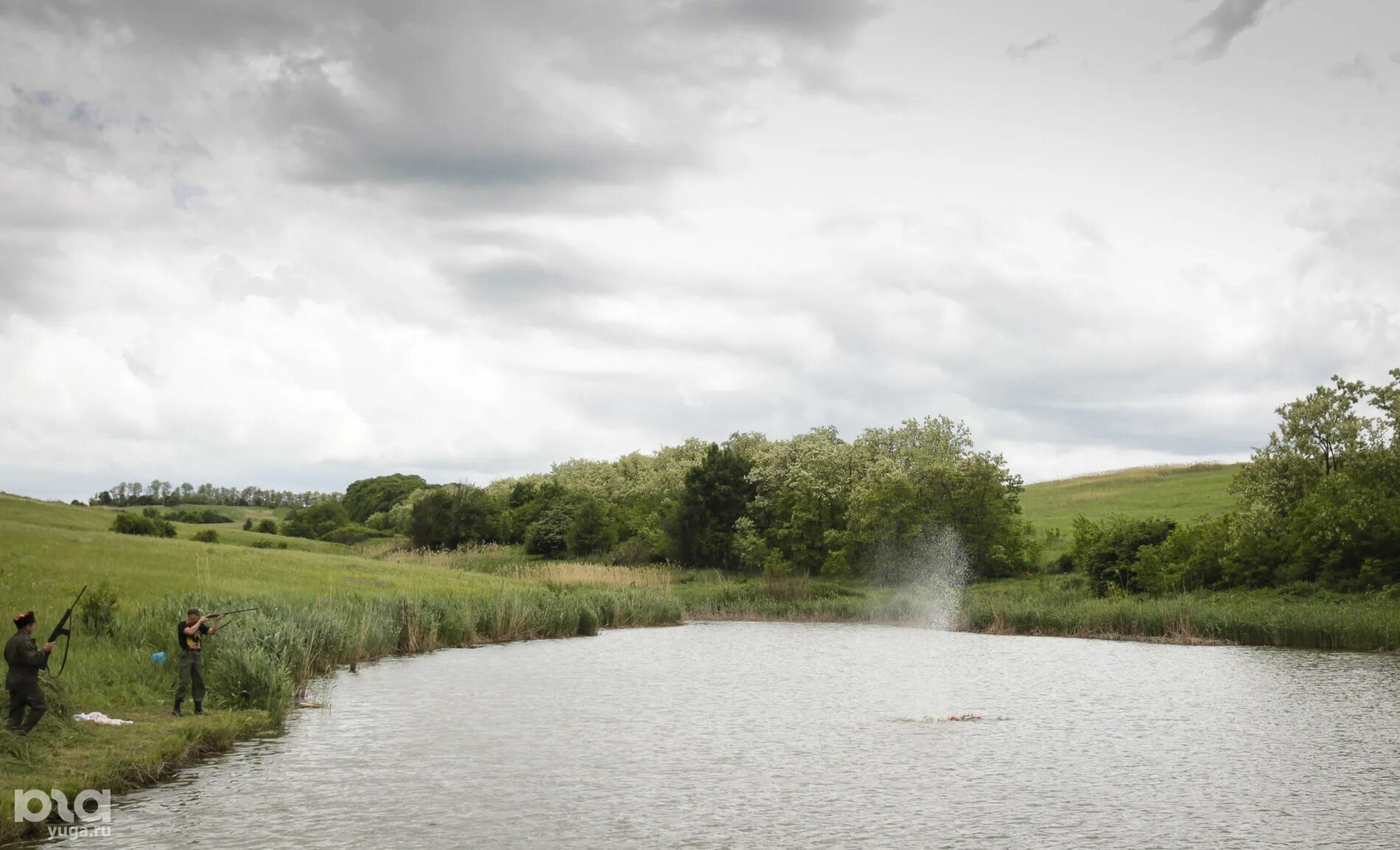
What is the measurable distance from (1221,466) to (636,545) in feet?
198

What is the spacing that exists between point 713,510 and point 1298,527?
167ft

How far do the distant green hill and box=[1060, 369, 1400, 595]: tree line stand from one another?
37.9 ft

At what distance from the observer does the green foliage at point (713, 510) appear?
91.2m

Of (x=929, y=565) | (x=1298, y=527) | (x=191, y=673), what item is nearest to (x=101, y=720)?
(x=191, y=673)

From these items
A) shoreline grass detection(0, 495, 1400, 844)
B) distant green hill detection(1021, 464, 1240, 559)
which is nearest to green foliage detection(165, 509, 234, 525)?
shoreline grass detection(0, 495, 1400, 844)

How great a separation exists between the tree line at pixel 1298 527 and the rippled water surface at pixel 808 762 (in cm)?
1353

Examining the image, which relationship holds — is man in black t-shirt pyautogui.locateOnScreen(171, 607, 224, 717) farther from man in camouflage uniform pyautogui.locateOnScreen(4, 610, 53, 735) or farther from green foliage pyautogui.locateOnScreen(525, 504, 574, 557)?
green foliage pyautogui.locateOnScreen(525, 504, 574, 557)

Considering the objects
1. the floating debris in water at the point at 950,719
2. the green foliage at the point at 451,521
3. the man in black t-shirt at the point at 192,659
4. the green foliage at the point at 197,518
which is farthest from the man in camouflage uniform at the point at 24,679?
the green foliage at the point at 197,518

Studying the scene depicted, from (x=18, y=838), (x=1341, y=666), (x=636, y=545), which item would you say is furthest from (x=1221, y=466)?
(x=18, y=838)

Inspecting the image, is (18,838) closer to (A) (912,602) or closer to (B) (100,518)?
(A) (912,602)

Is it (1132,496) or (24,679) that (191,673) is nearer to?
(24,679)

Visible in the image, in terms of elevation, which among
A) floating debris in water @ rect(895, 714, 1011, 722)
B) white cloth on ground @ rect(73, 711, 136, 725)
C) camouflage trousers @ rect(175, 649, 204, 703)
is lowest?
floating debris in water @ rect(895, 714, 1011, 722)

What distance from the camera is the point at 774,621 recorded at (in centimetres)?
6122

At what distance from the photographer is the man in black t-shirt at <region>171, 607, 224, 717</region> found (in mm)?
20609
